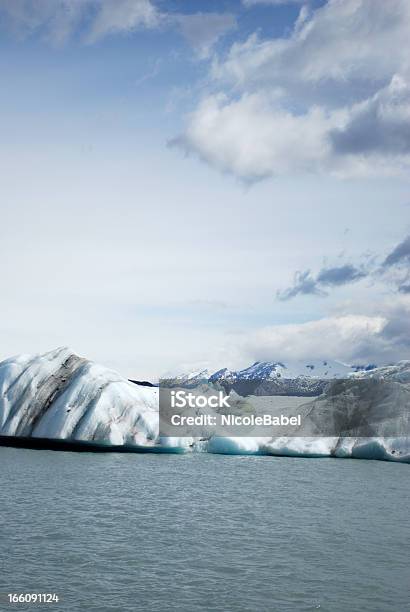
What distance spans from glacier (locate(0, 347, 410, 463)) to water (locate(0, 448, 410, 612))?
4.69m

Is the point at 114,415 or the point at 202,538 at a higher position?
the point at 114,415

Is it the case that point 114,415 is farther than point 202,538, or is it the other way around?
point 114,415

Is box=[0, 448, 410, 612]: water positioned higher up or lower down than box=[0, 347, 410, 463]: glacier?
lower down

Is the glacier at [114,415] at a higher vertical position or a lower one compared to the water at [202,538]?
higher

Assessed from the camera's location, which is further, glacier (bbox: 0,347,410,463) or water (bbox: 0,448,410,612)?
glacier (bbox: 0,347,410,463)

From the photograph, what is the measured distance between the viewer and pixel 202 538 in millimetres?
18672

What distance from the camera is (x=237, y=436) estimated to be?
4034 centimetres

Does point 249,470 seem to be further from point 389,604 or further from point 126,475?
point 389,604

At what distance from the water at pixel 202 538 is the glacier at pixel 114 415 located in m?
4.69

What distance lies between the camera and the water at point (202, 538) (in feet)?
45.4

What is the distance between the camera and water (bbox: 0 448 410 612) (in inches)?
544

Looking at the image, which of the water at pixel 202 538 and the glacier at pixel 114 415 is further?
the glacier at pixel 114 415

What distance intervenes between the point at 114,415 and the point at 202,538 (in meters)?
19.5

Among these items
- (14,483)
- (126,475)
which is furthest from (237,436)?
(14,483)
